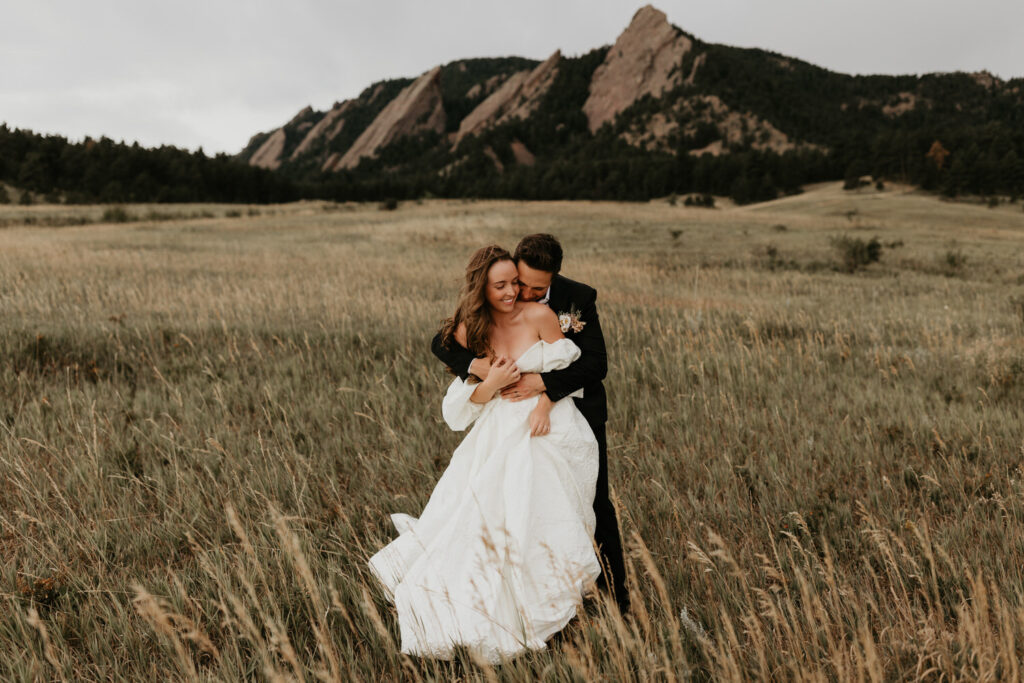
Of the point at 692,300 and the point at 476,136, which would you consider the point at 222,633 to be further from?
the point at 476,136

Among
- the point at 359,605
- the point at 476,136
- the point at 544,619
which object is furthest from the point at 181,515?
the point at 476,136

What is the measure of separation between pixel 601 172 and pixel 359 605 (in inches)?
4123

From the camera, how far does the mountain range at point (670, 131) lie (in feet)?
245

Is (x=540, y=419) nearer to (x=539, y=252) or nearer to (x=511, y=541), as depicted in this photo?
(x=511, y=541)

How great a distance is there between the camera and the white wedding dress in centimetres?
225

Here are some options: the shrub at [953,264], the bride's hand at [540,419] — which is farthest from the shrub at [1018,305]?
the bride's hand at [540,419]

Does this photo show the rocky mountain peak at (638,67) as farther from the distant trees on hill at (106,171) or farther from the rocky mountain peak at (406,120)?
the distant trees on hill at (106,171)

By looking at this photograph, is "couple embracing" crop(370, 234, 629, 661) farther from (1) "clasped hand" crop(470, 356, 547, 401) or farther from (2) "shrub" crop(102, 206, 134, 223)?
(2) "shrub" crop(102, 206, 134, 223)

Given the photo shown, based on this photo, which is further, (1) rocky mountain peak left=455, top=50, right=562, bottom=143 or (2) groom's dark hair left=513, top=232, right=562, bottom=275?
(1) rocky mountain peak left=455, top=50, right=562, bottom=143

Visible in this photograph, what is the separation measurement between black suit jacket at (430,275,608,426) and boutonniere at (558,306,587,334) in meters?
0.03

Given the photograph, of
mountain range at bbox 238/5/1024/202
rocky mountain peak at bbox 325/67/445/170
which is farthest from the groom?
rocky mountain peak at bbox 325/67/445/170

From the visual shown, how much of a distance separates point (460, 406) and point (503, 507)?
53cm

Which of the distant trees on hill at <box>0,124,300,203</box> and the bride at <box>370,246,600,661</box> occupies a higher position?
the distant trees on hill at <box>0,124,300,203</box>

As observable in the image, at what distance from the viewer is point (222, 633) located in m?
2.37
